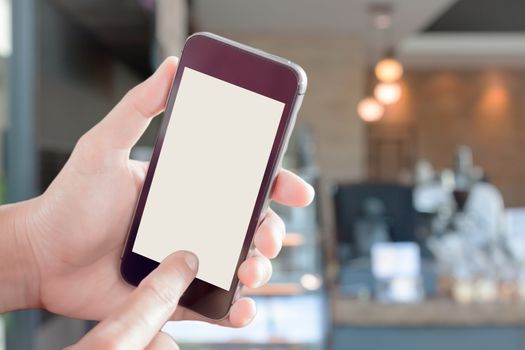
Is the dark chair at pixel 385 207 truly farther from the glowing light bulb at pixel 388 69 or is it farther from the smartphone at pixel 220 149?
the smartphone at pixel 220 149

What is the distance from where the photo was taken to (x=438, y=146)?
9641mm

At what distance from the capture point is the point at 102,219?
0.71m

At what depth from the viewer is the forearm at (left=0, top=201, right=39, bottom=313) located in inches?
28.4

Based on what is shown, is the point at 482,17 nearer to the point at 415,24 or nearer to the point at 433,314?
the point at 415,24

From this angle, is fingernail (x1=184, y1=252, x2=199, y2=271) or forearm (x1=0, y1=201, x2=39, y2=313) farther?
forearm (x1=0, y1=201, x2=39, y2=313)

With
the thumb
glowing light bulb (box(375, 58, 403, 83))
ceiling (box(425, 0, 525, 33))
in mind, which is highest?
ceiling (box(425, 0, 525, 33))

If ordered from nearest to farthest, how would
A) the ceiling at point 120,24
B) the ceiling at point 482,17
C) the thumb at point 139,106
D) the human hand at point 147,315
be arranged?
1. the human hand at point 147,315
2. the thumb at point 139,106
3. the ceiling at point 120,24
4. the ceiling at point 482,17

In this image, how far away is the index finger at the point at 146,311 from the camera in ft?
1.28

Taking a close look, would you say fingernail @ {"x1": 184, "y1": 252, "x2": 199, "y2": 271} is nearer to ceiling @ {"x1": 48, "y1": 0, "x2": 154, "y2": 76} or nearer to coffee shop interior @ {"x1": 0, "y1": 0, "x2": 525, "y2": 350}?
coffee shop interior @ {"x1": 0, "y1": 0, "x2": 525, "y2": 350}

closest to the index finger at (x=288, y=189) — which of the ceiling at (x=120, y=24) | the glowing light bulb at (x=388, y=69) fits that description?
the ceiling at (x=120, y=24)

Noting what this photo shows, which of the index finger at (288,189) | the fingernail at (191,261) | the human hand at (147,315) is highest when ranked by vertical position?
the index finger at (288,189)

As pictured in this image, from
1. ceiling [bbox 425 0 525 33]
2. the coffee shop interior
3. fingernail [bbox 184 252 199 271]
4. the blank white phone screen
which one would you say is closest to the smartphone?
the blank white phone screen

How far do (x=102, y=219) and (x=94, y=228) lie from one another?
0.5 inches

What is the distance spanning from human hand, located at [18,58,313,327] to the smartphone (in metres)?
0.02
